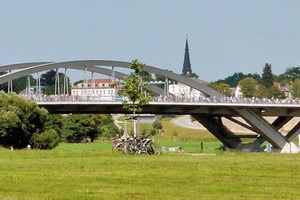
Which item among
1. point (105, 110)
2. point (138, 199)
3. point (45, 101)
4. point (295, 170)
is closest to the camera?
point (138, 199)

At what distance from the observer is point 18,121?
57750mm

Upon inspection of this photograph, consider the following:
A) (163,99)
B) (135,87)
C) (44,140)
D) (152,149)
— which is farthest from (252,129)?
(152,149)

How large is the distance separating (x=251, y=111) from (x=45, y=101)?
22.7m

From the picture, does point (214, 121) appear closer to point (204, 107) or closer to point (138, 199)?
point (204, 107)

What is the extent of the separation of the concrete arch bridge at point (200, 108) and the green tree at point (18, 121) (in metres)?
14.7

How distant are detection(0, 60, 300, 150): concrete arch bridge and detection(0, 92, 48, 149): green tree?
1470 centimetres

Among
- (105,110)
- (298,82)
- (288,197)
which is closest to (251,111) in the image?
(105,110)

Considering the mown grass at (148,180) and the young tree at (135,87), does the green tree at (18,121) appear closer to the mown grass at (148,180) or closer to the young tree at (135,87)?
the young tree at (135,87)

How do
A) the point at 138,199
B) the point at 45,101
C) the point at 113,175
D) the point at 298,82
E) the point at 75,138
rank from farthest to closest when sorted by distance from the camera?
the point at 298,82 < the point at 75,138 < the point at 45,101 < the point at 113,175 < the point at 138,199

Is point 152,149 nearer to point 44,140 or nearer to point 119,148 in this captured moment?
point 119,148

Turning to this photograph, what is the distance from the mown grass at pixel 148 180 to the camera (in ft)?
57.6

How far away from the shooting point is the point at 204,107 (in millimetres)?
86250

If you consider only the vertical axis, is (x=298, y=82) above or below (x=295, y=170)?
above

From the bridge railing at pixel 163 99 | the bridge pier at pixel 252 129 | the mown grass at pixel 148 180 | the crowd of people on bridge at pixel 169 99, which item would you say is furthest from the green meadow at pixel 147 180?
the bridge pier at pixel 252 129
